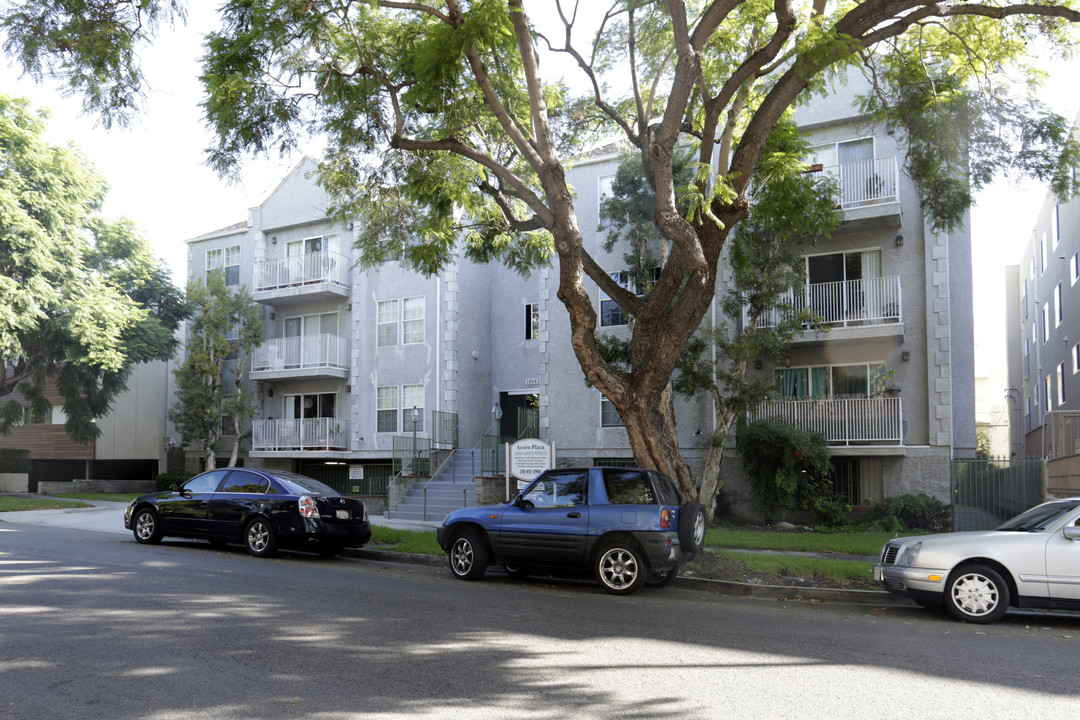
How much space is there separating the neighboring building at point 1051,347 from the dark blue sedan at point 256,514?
43.9 ft

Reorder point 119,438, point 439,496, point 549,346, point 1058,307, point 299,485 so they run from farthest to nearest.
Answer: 1. point 119,438
2. point 1058,307
3. point 549,346
4. point 439,496
5. point 299,485

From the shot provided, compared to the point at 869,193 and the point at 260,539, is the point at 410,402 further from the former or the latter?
the point at 869,193

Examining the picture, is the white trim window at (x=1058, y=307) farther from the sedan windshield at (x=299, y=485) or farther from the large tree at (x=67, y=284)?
the large tree at (x=67, y=284)

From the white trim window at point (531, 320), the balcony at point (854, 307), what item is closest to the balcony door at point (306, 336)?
the white trim window at point (531, 320)

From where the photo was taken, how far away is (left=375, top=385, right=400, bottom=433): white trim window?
26547mm

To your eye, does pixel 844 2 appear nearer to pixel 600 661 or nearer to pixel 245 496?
pixel 600 661

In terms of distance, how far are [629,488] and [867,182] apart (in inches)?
510

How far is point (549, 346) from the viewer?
2391 cm

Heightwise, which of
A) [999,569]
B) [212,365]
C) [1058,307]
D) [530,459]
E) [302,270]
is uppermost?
[302,270]

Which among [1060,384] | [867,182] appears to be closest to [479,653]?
[867,182]

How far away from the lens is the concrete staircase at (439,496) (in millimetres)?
20672

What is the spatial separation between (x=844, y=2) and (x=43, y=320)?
24.3m

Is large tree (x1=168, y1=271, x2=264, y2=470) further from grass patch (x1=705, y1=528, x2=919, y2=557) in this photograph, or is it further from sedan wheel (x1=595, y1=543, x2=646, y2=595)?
sedan wheel (x1=595, y1=543, x2=646, y2=595)

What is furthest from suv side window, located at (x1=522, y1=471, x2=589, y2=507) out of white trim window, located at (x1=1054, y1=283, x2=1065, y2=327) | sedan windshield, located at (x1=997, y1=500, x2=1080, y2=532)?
white trim window, located at (x1=1054, y1=283, x2=1065, y2=327)
